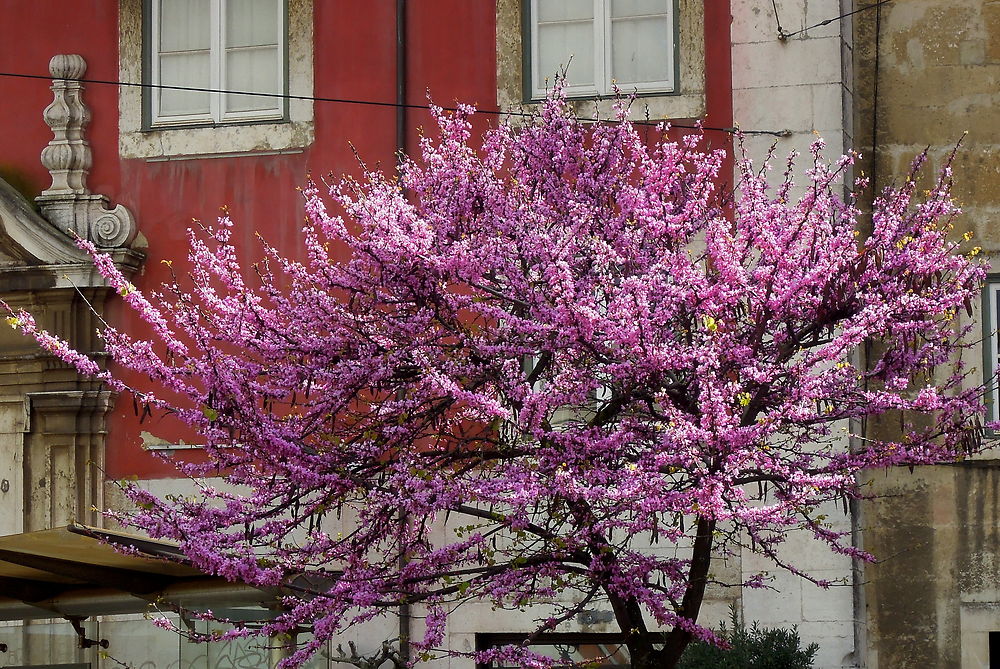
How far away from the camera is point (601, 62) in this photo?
15.7m

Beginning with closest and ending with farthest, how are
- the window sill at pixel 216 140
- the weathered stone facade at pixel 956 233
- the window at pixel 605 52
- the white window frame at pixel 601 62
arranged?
the weathered stone facade at pixel 956 233 < the window at pixel 605 52 < the white window frame at pixel 601 62 < the window sill at pixel 216 140

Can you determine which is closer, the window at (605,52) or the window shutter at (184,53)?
the window at (605,52)

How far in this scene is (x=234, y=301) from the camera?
1229 cm

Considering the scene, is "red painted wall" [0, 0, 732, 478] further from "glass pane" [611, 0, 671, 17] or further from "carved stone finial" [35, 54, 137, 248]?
"glass pane" [611, 0, 671, 17]

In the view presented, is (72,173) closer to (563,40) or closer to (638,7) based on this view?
(563,40)

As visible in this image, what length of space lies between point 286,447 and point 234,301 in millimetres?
1870

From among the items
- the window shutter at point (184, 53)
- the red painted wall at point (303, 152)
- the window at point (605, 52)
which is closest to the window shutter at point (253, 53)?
the window shutter at point (184, 53)

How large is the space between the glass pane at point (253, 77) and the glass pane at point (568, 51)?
239cm

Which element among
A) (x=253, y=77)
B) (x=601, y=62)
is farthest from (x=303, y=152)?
(x=601, y=62)

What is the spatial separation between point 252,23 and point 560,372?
6963 mm

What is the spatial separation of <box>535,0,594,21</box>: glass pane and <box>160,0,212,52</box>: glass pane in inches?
122

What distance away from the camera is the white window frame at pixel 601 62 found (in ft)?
51.0

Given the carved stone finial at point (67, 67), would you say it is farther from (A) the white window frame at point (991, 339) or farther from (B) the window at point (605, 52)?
(A) the white window frame at point (991, 339)

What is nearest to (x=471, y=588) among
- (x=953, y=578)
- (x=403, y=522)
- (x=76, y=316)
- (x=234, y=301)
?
(x=403, y=522)
